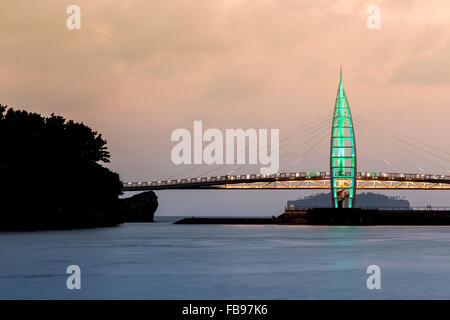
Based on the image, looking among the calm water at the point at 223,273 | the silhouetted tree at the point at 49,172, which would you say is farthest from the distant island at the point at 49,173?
the calm water at the point at 223,273

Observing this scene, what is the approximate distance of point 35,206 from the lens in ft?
232

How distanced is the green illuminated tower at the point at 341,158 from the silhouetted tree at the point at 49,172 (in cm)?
3497

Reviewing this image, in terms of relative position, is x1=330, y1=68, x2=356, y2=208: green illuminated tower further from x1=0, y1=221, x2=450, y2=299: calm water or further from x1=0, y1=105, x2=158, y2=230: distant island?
x1=0, y1=221, x2=450, y2=299: calm water

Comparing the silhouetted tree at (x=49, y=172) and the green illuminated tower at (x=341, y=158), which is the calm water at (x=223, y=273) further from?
the green illuminated tower at (x=341, y=158)

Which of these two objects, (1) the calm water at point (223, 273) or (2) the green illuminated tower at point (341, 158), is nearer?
(1) the calm water at point (223, 273)

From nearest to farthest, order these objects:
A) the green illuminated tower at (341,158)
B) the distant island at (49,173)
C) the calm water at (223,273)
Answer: the calm water at (223,273) → the distant island at (49,173) → the green illuminated tower at (341,158)

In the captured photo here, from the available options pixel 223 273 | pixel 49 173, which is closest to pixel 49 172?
pixel 49 173

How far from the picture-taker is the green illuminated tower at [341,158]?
333 feet

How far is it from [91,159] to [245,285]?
60.9 m

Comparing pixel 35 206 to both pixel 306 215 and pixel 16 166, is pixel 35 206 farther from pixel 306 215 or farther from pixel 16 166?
pixel 306 215

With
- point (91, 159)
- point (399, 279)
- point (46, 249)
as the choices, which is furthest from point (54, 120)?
point (399, 279)

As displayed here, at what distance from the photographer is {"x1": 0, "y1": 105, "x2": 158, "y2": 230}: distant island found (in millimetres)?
66625

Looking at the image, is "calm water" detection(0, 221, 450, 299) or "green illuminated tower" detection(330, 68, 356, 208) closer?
"calm water" detection(0, 221, 450, 299)

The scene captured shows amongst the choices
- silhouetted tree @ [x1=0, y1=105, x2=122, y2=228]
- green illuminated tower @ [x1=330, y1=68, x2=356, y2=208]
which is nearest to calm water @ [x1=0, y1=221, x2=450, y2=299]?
silhouetted tree @ [x1=0, y1=105, x2=122, y2=228]
